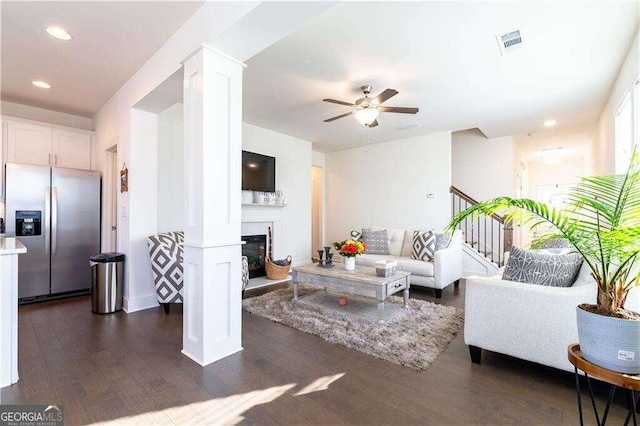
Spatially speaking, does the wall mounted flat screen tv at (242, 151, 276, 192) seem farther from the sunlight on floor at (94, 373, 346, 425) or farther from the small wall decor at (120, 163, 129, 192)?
the sunlight on floor at (94, 373, 346, 425)

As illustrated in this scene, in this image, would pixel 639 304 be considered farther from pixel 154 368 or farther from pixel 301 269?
pixel 154 368

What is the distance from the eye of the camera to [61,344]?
2.53 metres

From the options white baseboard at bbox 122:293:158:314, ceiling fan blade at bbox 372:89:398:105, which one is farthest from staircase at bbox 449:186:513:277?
white baseboard at bbox 122:293:158:314

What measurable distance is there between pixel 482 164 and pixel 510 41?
160 inches

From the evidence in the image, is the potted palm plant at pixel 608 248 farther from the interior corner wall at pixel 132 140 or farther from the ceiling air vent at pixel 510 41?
the interior corner wall at pixel 132 140

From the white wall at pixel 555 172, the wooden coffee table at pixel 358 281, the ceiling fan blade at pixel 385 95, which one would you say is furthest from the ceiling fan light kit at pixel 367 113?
the white wall at pixel 555 172

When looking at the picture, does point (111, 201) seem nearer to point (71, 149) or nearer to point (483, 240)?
point (71, 149)

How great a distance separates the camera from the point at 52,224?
3902 mm

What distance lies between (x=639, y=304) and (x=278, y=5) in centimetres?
298

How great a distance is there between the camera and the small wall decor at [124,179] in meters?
3.48

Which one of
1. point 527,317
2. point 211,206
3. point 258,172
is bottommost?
point 527,317

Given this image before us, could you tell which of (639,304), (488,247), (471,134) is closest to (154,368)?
(639,304)

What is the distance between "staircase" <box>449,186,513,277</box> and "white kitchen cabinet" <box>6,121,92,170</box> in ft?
20.5

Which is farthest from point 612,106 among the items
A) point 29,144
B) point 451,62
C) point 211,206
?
point 29,144
